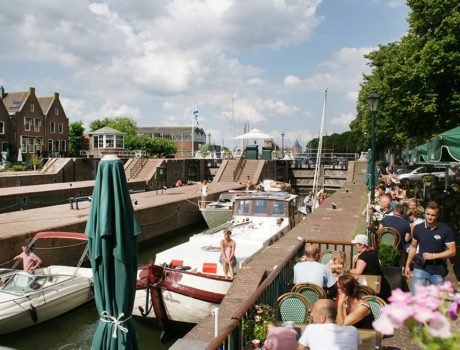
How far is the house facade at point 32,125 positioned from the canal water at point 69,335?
152 ft

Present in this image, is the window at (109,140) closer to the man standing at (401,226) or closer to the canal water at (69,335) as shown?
the canal water at (69,335)

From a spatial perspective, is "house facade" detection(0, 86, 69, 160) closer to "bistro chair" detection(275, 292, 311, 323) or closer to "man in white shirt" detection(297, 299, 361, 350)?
"bistro chair" detection(275, 292, 311, 323)

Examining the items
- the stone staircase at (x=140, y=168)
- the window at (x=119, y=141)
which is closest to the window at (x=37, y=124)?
the window at (x=119, y=141)

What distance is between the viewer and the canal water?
A: 10.6 meters

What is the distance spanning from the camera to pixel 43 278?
11.8m

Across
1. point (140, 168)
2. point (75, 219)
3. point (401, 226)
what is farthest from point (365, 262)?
point (140, 168)

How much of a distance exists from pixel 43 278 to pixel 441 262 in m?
9.44

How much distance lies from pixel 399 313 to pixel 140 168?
149 ft

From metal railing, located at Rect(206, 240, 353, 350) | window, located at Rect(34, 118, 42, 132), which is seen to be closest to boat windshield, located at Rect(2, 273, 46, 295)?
metal railing, located at Rect(206, 240, 353, 350)

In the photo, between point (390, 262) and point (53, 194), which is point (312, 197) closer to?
point (53, 194)

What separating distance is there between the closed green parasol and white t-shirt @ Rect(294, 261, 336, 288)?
2346 millimetres

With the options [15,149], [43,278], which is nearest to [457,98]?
[43,278]

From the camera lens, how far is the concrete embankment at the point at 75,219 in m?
14.0

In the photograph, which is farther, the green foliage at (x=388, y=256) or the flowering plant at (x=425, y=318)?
the green foliage at (x=388, y=256)
